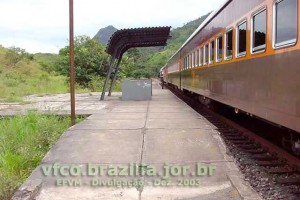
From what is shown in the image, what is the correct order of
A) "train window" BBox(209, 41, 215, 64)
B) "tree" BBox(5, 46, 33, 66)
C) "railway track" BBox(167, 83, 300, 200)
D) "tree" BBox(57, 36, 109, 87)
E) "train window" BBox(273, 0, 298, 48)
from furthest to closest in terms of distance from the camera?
"tree" BBox(5, 46, 33, 66) → "tree" BBox(57, 36, 109, 87) → "train window" BBox(209, 41, 215, 64) → "railway track" BBox(167, 83, 300, 200) → "train window" BBox(273, 0, 298, 48)

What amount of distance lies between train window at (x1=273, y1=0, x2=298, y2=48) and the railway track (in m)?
1.81

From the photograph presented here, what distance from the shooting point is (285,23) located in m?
5.17

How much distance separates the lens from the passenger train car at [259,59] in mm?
4852

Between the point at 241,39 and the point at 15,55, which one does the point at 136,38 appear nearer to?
the point at 241,39

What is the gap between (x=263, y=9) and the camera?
236 inches

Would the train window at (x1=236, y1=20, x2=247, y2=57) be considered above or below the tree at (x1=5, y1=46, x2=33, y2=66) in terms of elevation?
below

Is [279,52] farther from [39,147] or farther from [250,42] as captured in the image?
[39,147]

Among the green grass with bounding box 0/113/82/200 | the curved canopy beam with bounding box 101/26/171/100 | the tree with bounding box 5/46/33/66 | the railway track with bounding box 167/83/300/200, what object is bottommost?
the railway track with bounding box 167/83/300/200

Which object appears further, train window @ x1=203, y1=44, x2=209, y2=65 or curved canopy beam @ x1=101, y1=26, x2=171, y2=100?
curved canopy beam @ x1=101, y1=26, x2=171, y2=100

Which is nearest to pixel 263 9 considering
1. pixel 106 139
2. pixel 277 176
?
pixel 277 176

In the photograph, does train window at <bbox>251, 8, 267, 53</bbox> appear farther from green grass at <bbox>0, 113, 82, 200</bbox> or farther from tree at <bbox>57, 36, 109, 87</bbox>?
tree at <bbox>57, 36, 109, 87</bbox>

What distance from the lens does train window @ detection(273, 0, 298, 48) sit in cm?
482

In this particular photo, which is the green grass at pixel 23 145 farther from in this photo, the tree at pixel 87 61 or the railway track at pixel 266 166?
the tree at pixel 87 61

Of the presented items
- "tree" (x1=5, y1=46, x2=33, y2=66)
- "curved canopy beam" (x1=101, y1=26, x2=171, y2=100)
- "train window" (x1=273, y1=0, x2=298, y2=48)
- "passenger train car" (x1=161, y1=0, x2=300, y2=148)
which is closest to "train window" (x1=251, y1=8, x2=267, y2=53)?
"passenger train car" (x1=161, y1=0, x2=300, y2=148)
